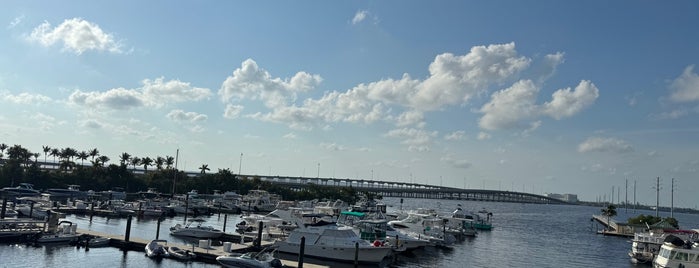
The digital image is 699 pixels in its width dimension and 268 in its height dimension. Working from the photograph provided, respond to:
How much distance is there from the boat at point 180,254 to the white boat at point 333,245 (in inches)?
349

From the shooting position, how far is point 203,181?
146 meters

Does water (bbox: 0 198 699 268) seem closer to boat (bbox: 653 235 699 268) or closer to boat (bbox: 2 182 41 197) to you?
boat (bbox: 653 235 699 268)

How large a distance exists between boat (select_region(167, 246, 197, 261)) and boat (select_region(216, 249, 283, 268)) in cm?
308

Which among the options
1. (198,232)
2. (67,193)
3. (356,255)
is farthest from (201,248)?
(67,193)

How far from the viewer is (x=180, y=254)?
142ft

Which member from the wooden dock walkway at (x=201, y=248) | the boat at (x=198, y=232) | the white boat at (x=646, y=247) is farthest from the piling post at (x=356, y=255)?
the white boat at (x=646, y=247)

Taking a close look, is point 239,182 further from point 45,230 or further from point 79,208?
point 45,230

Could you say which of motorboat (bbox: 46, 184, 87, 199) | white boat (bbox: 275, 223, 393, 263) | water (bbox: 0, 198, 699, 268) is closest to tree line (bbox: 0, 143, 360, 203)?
motorboat (bbox: 46, 184, 87, 199)

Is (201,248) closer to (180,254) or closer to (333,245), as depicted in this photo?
(180,254)

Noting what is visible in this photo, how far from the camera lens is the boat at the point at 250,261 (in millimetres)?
39094

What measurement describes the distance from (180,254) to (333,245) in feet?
42.1

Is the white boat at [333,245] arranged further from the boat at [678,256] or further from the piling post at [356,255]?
the boat at [678,256]

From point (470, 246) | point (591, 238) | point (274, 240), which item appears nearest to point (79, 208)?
point (274, 240)

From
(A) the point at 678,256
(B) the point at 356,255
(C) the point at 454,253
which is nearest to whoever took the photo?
(B) the point at 356,255
